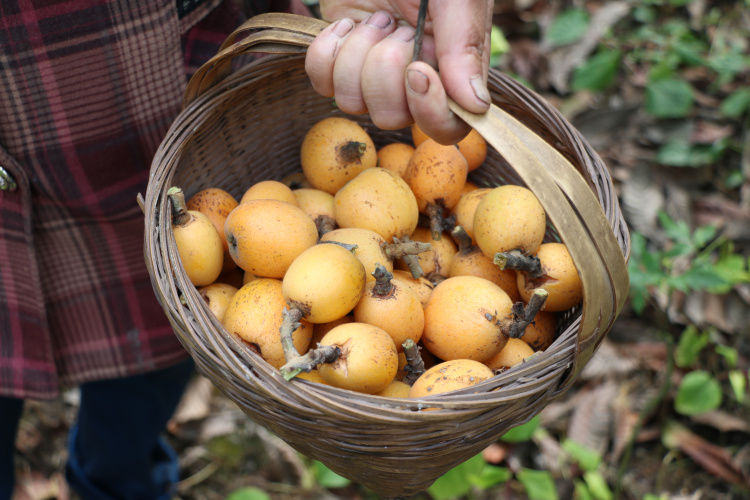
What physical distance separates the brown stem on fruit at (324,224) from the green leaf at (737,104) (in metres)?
2.13

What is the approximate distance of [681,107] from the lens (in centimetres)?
256

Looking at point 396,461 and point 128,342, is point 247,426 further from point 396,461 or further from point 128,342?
point 396,461

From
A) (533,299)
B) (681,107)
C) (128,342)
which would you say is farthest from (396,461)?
(681,107)

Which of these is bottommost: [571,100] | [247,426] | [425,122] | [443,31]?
[247,426]

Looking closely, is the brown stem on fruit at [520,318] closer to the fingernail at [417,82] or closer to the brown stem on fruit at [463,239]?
the brown stem on fruit at [463,239]

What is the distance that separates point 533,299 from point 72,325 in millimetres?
1149

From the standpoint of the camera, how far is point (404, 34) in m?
1.01

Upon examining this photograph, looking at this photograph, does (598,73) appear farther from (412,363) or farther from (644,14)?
(412,363)

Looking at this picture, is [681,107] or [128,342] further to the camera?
[681,107]

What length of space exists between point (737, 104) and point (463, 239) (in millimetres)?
1985

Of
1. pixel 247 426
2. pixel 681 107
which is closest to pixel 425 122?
pixel 247 426

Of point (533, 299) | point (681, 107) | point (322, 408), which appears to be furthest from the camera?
point (681, 107)

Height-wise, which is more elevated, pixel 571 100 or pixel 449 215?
pixel 449 215

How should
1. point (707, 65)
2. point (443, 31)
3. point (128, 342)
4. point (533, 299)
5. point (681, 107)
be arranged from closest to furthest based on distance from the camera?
point (443, 31)
point (533, 299)
point (128, 342)
point (681, 107)
point (707, 65)
